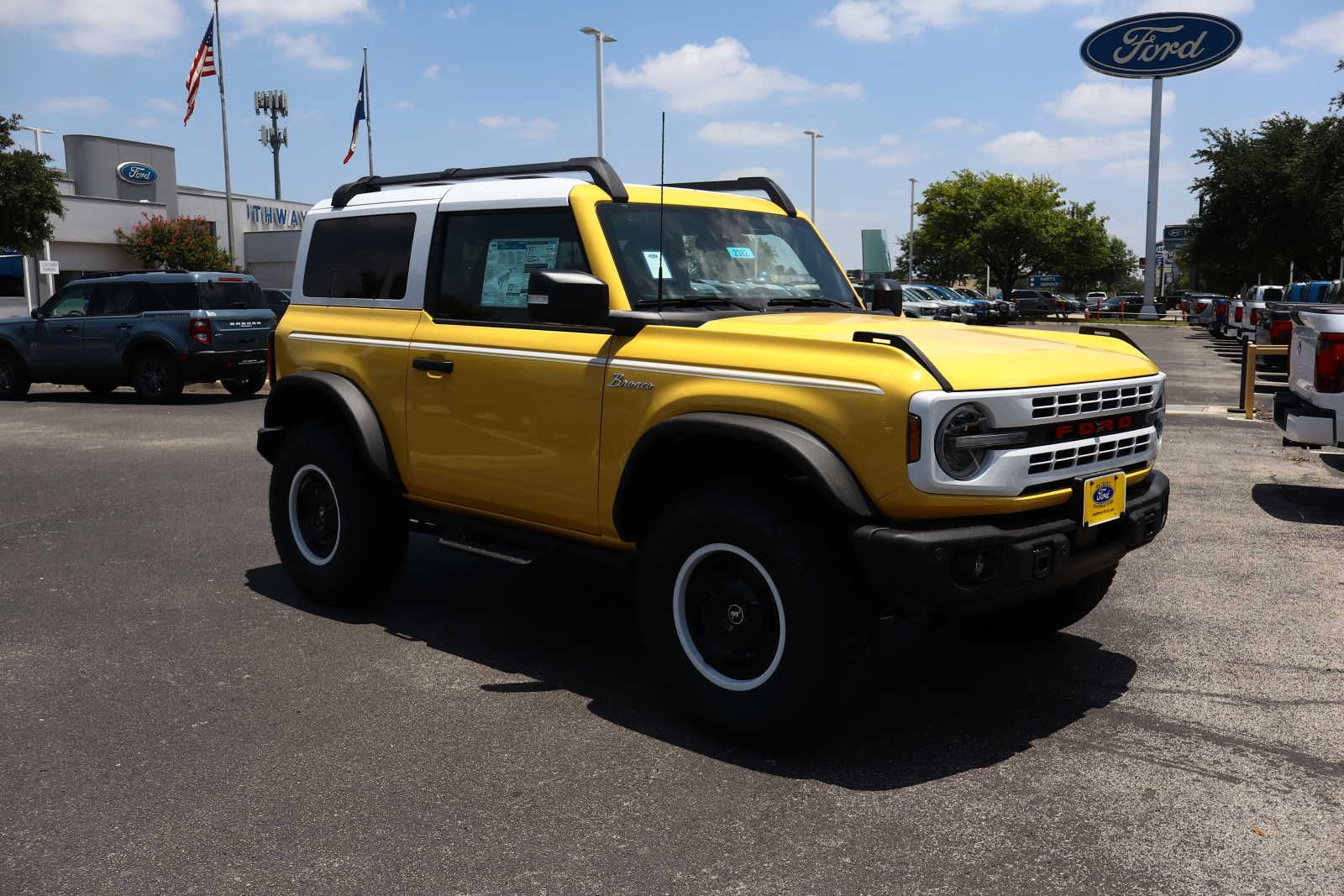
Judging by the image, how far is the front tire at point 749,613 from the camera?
3.81 meters

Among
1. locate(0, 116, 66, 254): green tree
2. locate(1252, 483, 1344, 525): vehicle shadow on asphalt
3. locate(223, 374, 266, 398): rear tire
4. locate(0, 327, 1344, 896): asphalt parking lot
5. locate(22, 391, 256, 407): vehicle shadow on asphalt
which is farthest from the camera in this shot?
locate(0, 116, 66, 254): green tree

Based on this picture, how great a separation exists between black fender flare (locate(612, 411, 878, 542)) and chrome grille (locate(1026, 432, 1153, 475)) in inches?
24.1

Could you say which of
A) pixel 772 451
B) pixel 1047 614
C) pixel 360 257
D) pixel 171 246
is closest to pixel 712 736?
pixel 772 451

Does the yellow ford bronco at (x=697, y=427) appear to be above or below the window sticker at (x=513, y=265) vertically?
below

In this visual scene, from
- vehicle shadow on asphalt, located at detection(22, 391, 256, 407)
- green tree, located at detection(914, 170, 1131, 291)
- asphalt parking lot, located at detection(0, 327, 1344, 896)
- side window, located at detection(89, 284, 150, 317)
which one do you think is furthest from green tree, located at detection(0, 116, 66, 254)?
green tree, located at detection(914, 170, 1131, 291)

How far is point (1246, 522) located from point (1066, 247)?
218 feet

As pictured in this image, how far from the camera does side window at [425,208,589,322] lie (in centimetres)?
489

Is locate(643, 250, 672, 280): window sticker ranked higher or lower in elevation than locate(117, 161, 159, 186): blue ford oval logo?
lower

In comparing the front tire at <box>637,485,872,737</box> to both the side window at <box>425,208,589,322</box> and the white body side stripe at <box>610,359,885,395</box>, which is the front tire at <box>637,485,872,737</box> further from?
the side window at <box>425,208,589,322</box>

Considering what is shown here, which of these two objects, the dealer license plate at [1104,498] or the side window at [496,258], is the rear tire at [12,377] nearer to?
the side window at [496,258]

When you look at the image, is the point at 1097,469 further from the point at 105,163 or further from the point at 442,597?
the point at 105,163

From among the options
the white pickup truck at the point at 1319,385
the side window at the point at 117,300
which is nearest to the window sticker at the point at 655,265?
the white pickup truck at the point at 1319,385

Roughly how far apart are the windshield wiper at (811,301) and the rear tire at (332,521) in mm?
2106

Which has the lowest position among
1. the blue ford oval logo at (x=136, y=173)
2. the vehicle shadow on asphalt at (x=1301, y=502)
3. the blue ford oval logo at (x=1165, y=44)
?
the vehicle shadow on asphalt at (x=1301, y=502)
